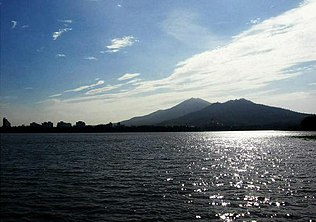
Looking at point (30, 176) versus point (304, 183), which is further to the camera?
point (30, 176)

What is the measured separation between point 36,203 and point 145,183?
54.0 feet

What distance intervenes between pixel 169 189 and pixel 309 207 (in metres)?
16.4

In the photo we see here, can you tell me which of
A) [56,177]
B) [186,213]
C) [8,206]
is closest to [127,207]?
[186,213]

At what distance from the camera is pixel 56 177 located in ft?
168

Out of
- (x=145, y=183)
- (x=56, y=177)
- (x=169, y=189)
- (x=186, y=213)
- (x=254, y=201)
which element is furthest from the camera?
(x=56, y=177)

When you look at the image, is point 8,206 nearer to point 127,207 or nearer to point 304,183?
point 127,207

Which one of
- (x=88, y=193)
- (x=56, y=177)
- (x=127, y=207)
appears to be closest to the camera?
(x=127, y=207)

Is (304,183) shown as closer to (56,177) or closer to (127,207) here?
(127,207)

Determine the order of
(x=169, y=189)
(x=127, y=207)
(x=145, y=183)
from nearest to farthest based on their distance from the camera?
(x=127, y=207) → (x=169, y=189) → (x=145, y=183)

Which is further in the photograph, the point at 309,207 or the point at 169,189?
the point at 169,189

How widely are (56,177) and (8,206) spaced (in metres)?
19.1

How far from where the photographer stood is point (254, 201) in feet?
115

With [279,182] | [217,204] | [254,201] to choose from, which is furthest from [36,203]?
[279,182]

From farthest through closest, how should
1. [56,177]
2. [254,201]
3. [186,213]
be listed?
[56,177] → [254,201] → [186,213]
